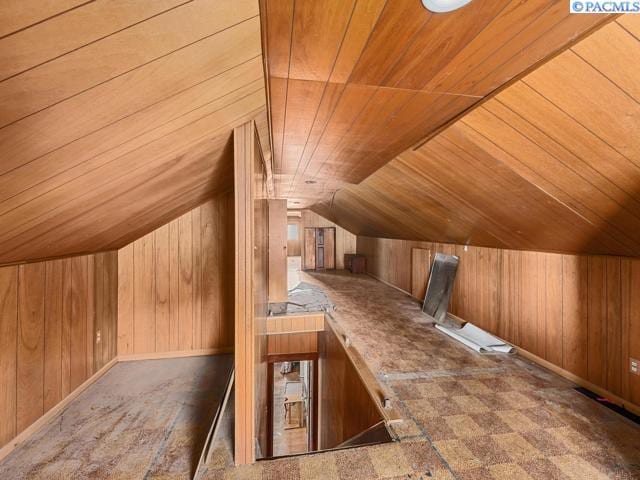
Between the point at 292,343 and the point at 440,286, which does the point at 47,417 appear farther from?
the point at 440,286

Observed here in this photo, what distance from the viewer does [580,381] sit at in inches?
90.5

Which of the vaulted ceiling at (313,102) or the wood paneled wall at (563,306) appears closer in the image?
the vaulted ceiling at (313,102)

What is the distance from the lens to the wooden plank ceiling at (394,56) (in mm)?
891

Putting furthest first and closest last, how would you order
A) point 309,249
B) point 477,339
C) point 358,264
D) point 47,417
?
point 309,249 < point 358,264 < point 477,339 < point 47,417

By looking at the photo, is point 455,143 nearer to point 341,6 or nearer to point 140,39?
point 341,6

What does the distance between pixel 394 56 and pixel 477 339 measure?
3246mm

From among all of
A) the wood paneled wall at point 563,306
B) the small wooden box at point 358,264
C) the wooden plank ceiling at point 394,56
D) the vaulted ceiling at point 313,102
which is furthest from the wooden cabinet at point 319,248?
the wooden plank ceiling at point 394,56

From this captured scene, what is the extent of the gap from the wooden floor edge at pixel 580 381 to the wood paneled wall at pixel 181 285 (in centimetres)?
338

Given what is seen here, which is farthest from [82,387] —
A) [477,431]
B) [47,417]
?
[477,431]

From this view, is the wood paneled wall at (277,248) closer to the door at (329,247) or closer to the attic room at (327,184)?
the attic room at (327,184)

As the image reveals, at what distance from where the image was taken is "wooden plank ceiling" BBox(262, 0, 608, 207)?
0.89m

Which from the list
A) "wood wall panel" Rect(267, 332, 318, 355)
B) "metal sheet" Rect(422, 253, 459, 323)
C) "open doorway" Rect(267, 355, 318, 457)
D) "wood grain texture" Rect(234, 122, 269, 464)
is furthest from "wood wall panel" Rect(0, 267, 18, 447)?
"open doorway" Rect(267, 355, 318, 457)

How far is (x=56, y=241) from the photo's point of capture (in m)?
1.79

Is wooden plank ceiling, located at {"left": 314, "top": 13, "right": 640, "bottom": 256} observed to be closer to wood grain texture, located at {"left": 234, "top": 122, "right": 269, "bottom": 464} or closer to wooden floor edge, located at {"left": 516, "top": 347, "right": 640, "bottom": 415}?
wooden floor edge, located at {"left": 516, "top": 347, "right": 640, "bottom": 415}
